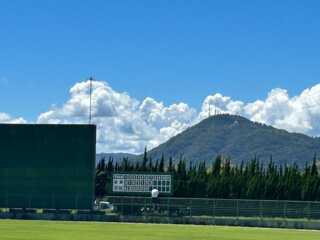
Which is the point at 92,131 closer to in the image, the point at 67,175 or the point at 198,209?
the point at 67,175

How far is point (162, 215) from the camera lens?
7531 centimetres

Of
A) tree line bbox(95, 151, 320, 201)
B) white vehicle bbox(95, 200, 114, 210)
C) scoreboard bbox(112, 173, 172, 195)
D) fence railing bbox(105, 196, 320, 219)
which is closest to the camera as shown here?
fence railing bbox(105, 196, 320, 219)

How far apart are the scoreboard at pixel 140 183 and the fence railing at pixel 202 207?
4.96 ft

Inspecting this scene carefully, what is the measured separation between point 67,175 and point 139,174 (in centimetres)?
847

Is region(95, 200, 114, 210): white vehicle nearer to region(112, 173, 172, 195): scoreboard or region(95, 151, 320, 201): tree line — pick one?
region(112, 173, 172, 195): scoreboard

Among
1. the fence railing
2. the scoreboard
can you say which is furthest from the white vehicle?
the fence railing

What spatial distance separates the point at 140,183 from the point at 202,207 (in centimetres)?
652

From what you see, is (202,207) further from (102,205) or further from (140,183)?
(102,205)

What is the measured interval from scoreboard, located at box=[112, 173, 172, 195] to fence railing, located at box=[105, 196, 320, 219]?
4.96 feet

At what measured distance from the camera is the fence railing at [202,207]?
244 feet

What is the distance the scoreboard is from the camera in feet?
258

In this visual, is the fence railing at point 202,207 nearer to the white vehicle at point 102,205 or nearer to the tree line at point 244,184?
the white vehicle at point 102,205

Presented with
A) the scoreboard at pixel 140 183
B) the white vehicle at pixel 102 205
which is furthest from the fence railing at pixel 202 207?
the white vehicle at pixel 102 205

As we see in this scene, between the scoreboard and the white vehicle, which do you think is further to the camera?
the white vehicle
